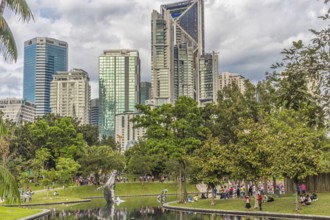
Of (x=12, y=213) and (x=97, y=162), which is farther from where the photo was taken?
(x=97, y=162)

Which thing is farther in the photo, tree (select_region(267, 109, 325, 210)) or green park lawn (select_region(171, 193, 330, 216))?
tree (select_region(267, 109, 325, 210))

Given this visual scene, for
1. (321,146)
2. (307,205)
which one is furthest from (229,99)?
(307,205)

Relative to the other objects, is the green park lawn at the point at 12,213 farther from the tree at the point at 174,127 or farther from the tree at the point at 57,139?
the tree at the point at 57,139

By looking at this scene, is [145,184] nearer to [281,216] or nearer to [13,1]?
[281,216]

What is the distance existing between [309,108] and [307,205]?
914 inches

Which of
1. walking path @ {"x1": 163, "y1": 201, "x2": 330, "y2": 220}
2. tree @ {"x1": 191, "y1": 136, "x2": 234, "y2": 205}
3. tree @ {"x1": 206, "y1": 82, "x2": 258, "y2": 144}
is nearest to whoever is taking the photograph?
walking path @ {"x1": 163, "y1": 201, "x2": 330, "y2": 220}

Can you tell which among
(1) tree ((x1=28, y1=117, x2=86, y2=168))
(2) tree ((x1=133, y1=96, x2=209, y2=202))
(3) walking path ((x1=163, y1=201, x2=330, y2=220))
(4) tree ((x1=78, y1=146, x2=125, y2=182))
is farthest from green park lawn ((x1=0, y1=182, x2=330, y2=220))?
(1) tree ((x1=28, y1=117, x2=86, y2=168))

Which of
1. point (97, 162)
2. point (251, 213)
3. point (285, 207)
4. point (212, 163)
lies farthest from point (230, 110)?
point (97, 162)

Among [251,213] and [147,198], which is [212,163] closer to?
[251,213]

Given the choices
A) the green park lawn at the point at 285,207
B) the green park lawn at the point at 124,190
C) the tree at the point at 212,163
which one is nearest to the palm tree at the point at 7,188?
the green park lawn at the point at 285,207

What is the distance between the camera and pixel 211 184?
1752 inches

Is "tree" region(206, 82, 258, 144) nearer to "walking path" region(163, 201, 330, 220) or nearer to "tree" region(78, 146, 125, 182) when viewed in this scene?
"walking path" region(163, 201, 330, 220)

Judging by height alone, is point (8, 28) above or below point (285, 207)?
above

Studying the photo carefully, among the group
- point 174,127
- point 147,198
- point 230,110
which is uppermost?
point 230,110
